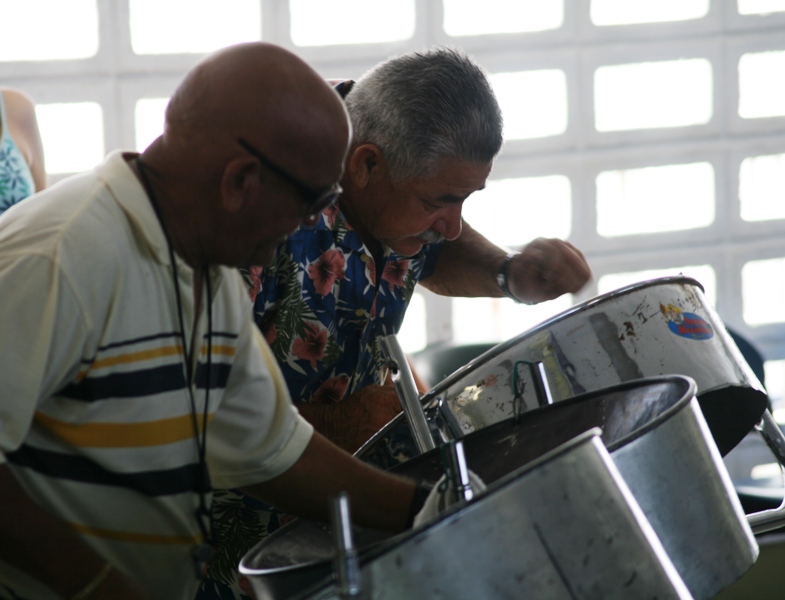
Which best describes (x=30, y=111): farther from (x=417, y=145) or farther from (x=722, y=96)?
(x=722, y=96)

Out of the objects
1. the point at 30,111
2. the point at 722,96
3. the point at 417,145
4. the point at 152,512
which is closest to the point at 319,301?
the point at 417,145

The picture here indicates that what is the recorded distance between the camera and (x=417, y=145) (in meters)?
1.52

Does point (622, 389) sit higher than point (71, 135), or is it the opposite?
point (71, 135)

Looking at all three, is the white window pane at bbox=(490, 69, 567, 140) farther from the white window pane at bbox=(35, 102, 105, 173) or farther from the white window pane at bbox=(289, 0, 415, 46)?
the white window pane at bbox=(35, 102, 105, 173)

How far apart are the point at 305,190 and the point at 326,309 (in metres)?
0.58

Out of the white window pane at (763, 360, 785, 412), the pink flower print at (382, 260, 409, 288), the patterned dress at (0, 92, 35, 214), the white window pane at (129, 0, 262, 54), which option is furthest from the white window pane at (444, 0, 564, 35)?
the pink flower print at (382, 260, 409, 288)

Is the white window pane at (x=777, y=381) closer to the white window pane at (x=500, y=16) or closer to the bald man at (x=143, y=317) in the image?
the white window pane at (x=500, y=16)

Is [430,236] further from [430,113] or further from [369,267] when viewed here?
[430,113]

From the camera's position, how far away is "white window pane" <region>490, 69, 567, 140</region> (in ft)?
11.3

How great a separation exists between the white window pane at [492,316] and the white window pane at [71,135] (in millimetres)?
1247

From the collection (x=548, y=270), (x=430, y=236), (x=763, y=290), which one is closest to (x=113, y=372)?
(x=430, y=236)

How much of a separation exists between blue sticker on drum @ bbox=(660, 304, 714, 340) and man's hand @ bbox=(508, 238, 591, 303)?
0.22m

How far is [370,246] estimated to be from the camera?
5.43 feet

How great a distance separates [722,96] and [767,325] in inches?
32.6
